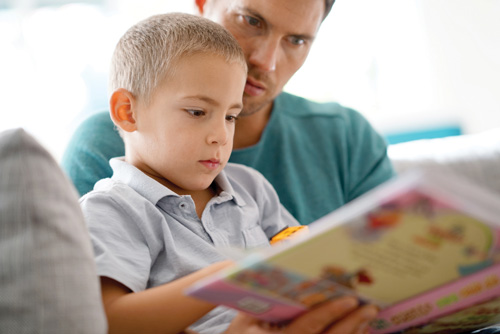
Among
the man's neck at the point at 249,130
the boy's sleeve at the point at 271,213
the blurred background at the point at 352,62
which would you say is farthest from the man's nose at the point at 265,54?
the blurred background at the point at 352,62

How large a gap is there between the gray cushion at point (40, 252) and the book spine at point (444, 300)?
1.29 feet

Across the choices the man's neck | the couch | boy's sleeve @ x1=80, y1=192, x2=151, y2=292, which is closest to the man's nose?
the man's neck

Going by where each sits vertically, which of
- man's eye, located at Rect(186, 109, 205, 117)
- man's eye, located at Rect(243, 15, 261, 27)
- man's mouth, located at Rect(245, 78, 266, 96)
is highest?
man's eye, located at Rect(243, 15, 261, 27)

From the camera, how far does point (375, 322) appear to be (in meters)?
0.79

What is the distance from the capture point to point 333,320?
2.48 feet

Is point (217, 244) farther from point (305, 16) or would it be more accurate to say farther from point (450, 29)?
point (450, 29)

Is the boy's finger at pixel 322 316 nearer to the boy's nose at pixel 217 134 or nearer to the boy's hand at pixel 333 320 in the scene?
the boy's hand at pixel 333 320

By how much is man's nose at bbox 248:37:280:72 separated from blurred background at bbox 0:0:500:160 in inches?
75.2

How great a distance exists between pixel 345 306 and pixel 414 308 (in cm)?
10

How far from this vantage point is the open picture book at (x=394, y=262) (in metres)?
0.58

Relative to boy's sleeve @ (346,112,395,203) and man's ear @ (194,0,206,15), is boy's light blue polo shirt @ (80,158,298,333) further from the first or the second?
man's ear @ (194,0,206,15)

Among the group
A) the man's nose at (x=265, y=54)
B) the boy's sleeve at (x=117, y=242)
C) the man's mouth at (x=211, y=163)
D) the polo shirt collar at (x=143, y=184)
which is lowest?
the boy's sleeve at (x=117, y=242)

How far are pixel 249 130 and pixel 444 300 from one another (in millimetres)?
892

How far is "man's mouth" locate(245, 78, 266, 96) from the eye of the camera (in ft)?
4.64
